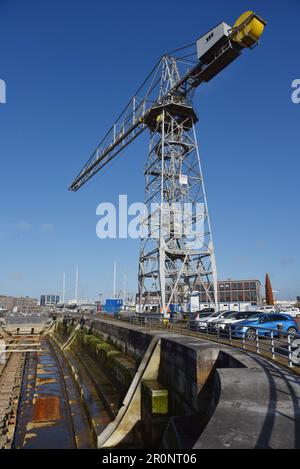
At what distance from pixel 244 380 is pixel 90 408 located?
38.7 ft

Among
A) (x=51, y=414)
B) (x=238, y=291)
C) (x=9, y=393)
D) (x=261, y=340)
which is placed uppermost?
(x=238, y=291)

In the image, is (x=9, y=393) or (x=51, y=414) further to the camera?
(x=9, y=393)

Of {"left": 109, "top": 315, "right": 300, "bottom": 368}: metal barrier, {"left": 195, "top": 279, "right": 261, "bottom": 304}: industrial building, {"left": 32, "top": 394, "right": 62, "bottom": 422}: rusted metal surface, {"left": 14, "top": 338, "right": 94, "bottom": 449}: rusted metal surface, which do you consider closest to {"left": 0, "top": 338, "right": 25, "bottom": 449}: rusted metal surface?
{"left": 14, "top": 338, "right": 94, "bottom": 449}: rusted metal surface

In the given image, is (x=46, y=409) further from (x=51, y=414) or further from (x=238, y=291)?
(x=238, y=291)

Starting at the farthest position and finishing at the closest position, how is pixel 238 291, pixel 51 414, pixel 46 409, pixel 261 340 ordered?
1. pixel 238 291
2. pixel 261 340
3. pixel 46 409
4. pixel 51 414

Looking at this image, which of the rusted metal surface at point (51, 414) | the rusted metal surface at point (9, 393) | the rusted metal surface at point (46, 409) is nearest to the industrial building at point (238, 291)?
the rusted metal surface at point (9, 393)

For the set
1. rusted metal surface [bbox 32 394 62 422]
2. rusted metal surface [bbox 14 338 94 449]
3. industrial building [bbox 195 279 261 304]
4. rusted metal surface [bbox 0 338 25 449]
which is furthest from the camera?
industrial building [bbox 195 279 261 304]

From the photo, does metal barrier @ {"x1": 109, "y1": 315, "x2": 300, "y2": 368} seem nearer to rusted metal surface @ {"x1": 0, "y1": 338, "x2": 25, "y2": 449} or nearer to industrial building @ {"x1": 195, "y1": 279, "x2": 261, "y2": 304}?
rusted metal surface @ {"x1": 0, "y1": 338, "x2": 25, "y2": 449}

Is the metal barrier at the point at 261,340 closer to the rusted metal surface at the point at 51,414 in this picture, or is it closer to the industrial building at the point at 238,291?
the rusted metal surface at the point at 51,414

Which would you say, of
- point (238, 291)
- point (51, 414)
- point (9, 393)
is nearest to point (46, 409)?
point (51, 414)

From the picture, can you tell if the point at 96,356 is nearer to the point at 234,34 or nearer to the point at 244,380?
the point at 244,380

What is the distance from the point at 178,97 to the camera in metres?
40.6

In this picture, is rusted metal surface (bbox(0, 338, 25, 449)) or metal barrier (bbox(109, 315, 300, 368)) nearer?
metal barrier (bbox(109, 315, 300, 368))
